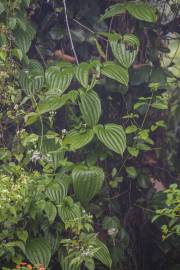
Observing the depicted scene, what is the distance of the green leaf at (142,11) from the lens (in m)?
2.96

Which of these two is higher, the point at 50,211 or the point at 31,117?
the point at 31,117

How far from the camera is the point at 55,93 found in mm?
2779

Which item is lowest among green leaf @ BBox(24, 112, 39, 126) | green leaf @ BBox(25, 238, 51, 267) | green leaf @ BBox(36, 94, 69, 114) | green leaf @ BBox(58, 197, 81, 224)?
green leaf @ BBox(25, 238, 51, 267)

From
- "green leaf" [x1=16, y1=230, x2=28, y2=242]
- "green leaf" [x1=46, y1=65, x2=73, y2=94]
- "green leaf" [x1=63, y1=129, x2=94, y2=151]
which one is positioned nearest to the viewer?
"green leaf" [x1=16, y1=230, x2=28, y2=242]

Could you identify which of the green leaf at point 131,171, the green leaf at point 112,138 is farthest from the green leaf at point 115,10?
the green leaf at point 131,171

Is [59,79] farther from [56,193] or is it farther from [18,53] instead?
[56,193]

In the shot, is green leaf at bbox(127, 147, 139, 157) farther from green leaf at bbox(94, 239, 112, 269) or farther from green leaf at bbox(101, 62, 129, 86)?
green leaf at bbox(94, 239, 112, 269)

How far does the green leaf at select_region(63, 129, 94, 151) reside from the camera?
8.76 feet

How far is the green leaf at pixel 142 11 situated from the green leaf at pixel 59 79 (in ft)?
1.34

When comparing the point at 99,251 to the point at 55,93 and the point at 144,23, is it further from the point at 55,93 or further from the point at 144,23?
the point at 144,23

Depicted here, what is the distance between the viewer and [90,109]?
2756 millimetres

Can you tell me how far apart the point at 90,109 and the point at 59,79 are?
201mm

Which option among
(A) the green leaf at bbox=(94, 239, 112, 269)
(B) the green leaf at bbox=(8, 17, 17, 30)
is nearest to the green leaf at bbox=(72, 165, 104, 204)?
(A) the green leaf at bbox=(94, 239, 112, 269)

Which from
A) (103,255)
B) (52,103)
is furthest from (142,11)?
(103,255)
